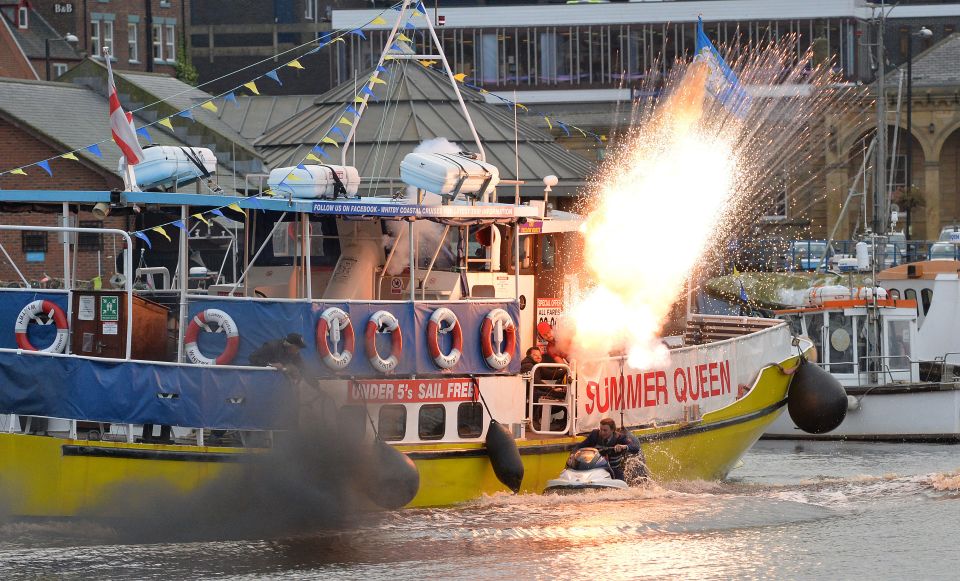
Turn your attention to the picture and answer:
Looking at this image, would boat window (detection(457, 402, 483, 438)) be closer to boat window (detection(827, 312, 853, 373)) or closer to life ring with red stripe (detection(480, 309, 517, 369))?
life ring with red stripe (detection(480, 309, 517, 369))

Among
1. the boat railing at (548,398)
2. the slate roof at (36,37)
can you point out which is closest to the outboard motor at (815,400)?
the boat railing at (548,398)

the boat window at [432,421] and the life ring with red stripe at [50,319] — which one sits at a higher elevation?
the life ring with red stripe at [50,319]

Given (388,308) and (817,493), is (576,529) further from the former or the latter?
(817,493)

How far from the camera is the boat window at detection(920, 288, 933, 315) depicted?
130 feet

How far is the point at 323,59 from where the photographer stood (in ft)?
262

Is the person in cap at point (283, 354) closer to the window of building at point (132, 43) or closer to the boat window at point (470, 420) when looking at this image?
the boat window at point (470, 420)

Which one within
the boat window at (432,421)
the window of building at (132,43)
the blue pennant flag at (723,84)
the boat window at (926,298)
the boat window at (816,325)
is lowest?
the boat window at (432,421)

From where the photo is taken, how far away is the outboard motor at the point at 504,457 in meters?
21.2

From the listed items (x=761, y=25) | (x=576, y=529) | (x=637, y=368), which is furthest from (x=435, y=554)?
(x=761, y=25)

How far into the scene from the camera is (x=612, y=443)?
886 inches

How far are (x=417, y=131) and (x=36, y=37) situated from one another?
34.1 meters

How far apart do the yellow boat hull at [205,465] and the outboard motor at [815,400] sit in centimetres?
143

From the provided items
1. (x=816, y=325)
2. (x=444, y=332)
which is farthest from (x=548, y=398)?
(x=816, y=325)

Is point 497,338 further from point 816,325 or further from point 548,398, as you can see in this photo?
point 816,325
